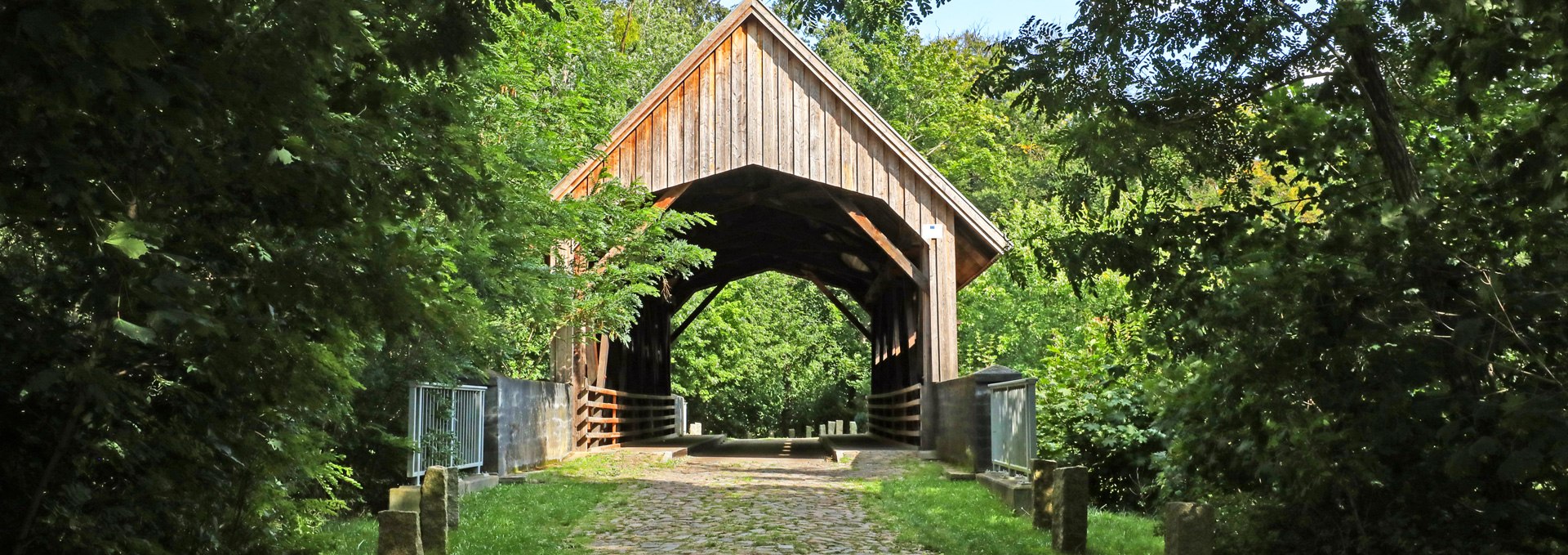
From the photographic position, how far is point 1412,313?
5445 mm

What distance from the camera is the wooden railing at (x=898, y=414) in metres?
19.0

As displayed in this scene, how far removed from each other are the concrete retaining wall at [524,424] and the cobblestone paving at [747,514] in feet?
4.23

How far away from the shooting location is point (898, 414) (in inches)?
958

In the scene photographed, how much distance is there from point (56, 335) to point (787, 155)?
41.7 feet

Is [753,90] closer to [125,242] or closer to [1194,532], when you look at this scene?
[1194,532]

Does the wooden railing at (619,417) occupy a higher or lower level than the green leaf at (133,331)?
lower

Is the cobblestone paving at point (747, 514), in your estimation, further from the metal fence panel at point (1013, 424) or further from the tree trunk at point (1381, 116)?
the tree trunk at point (1381, 116)

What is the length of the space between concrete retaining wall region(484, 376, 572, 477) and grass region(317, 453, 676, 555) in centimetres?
36

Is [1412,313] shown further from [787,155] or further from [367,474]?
[787,155]

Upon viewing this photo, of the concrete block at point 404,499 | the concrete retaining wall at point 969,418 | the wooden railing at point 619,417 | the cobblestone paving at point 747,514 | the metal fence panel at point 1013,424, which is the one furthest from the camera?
the wooden railing at point 619,417

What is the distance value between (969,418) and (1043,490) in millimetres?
4793

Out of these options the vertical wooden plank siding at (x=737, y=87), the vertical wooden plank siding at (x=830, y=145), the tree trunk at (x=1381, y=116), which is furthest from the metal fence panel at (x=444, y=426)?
the tree trunk at (x=1381, y=116)

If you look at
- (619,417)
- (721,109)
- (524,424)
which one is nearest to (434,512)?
(524,424)

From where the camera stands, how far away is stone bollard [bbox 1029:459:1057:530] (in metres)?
8.46
